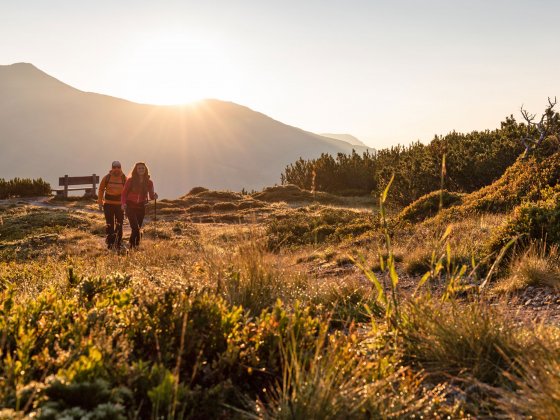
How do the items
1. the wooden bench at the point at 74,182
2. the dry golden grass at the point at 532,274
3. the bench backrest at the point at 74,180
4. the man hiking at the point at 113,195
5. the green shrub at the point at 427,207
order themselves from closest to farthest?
the dry golden grass at the point at 532,274 → the man hiking at the point at 113,195 → the green shrub at the point at 427,207 → the wooden bench at the point at 74,182 → the bench backrest at the point at 74,180

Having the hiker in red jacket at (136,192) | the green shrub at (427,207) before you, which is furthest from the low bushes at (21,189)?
the green shrub at (427,207)

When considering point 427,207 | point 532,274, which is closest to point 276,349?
point 532,274

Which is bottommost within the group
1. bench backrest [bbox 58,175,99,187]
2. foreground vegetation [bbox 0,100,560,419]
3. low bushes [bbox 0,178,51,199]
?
foreground vegetation [bbox 0,100,560,419]

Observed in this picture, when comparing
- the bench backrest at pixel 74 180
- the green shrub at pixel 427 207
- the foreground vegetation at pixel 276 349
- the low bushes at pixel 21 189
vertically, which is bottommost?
the foreground vegetation at pixel 276 349

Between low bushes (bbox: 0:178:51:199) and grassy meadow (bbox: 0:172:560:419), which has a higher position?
low bushes (bbox: 0:178:51:199)

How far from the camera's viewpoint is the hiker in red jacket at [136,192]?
12117mm

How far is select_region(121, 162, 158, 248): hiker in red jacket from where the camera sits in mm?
12117

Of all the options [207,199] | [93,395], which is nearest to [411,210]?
[93,395]

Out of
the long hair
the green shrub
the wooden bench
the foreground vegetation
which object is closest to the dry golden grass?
the foreground vegetation

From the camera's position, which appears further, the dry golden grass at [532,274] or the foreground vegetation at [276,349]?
the dry golden grass at [532,274]

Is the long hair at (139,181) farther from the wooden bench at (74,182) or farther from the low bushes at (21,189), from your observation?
the low bushes at (21,189)

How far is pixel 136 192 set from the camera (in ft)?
40.4

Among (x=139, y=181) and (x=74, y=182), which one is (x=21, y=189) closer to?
(x=74, y=182)

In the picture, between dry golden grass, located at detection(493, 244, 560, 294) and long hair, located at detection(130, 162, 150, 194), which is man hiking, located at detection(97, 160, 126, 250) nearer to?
long hair, located at detection(130, 162, 150, 194)
